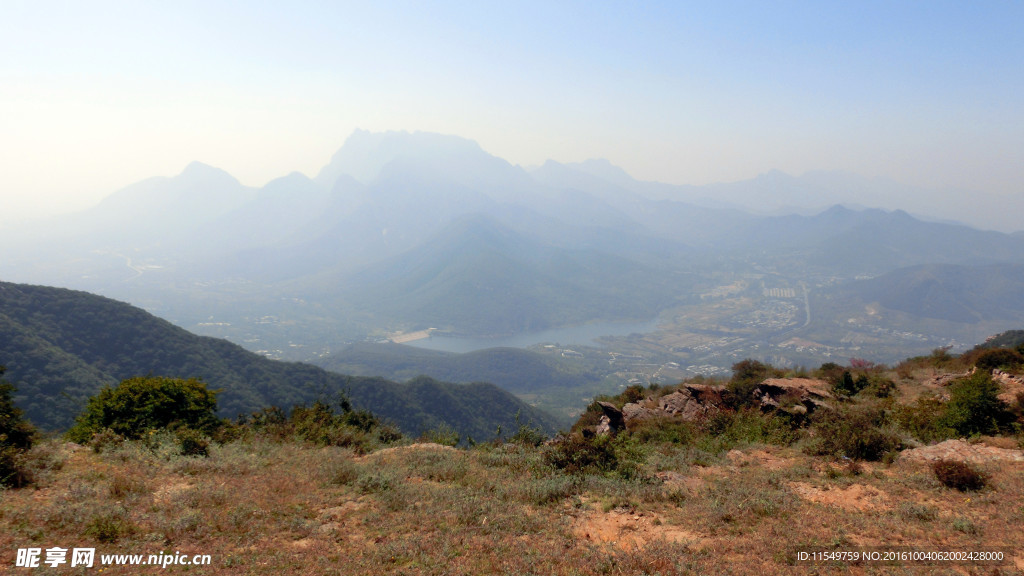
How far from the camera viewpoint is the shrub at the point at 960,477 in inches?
329

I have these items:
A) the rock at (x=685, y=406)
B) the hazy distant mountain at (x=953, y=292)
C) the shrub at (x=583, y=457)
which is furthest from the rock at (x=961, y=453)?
the hazy distant mountain at (x=953, y=292)

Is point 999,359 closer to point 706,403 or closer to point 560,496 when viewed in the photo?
point 706,403

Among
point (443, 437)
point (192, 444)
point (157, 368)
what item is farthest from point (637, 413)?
point (157, 368)

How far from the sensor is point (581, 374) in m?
111

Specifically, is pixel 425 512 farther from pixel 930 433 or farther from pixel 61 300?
pixel 61 300

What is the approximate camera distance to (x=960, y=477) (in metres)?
8.41

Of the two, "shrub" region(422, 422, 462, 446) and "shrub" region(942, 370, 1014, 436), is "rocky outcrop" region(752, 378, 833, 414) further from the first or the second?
"shrub" region(422, 422, 462, 446)

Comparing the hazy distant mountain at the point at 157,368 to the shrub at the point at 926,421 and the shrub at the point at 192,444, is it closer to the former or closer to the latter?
the shrub at the point at 192,444

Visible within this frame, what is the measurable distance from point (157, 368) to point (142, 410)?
4930 cm

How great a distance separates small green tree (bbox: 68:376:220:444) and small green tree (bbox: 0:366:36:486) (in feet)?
5.30

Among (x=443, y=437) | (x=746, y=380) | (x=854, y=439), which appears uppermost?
(x=854, y=439)

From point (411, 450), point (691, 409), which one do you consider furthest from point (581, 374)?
point (411, 450)

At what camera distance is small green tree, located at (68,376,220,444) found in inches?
448

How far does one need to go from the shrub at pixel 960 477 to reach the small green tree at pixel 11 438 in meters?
18.6
